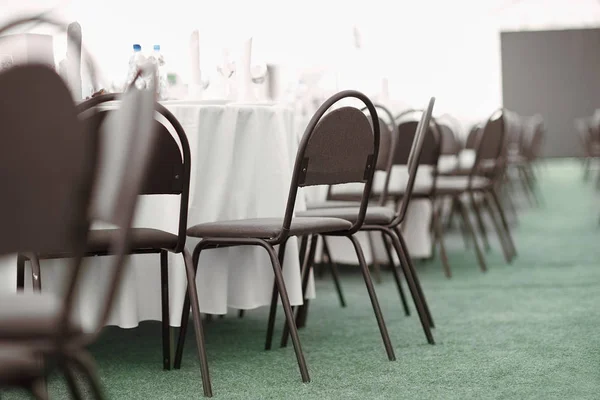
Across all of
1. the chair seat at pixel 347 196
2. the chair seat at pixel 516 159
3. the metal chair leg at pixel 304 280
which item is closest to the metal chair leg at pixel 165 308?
the metal chair leg at pixel 304 280

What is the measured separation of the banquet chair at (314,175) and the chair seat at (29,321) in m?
1.01

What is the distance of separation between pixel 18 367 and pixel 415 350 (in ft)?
5.46

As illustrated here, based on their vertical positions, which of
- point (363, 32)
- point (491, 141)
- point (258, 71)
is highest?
point (363, 32)

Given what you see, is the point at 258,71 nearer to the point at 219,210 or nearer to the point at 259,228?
the point at 219,210

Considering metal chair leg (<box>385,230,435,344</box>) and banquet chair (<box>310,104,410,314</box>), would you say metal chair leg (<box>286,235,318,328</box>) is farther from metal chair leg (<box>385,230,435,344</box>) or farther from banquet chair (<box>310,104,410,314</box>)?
metal chair leg (<box>385,230,435,344</box>)

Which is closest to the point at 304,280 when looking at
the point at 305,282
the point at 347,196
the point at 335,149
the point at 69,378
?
the point at 305,282

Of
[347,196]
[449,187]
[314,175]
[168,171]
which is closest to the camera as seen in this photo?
[168,171]

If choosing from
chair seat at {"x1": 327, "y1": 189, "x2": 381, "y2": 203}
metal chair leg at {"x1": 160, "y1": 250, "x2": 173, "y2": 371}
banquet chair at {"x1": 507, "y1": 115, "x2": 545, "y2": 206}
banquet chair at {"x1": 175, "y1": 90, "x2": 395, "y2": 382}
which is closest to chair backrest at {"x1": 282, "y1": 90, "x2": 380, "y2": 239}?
banquet chair at {"x1": 175, "y1": 90, "x2": 395, "y2": 382}

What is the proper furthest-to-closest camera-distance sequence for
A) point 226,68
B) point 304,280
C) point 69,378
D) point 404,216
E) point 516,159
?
point 516,159 → point 226,68 → point 304,280 → point 404,216 → point 69,378

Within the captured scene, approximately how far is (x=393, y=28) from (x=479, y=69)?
375 cm

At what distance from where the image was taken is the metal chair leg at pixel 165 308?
2.27 meters

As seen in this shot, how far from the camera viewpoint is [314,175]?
2.13 meters

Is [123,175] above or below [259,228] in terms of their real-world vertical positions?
above

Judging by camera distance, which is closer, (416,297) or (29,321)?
(29,321)
